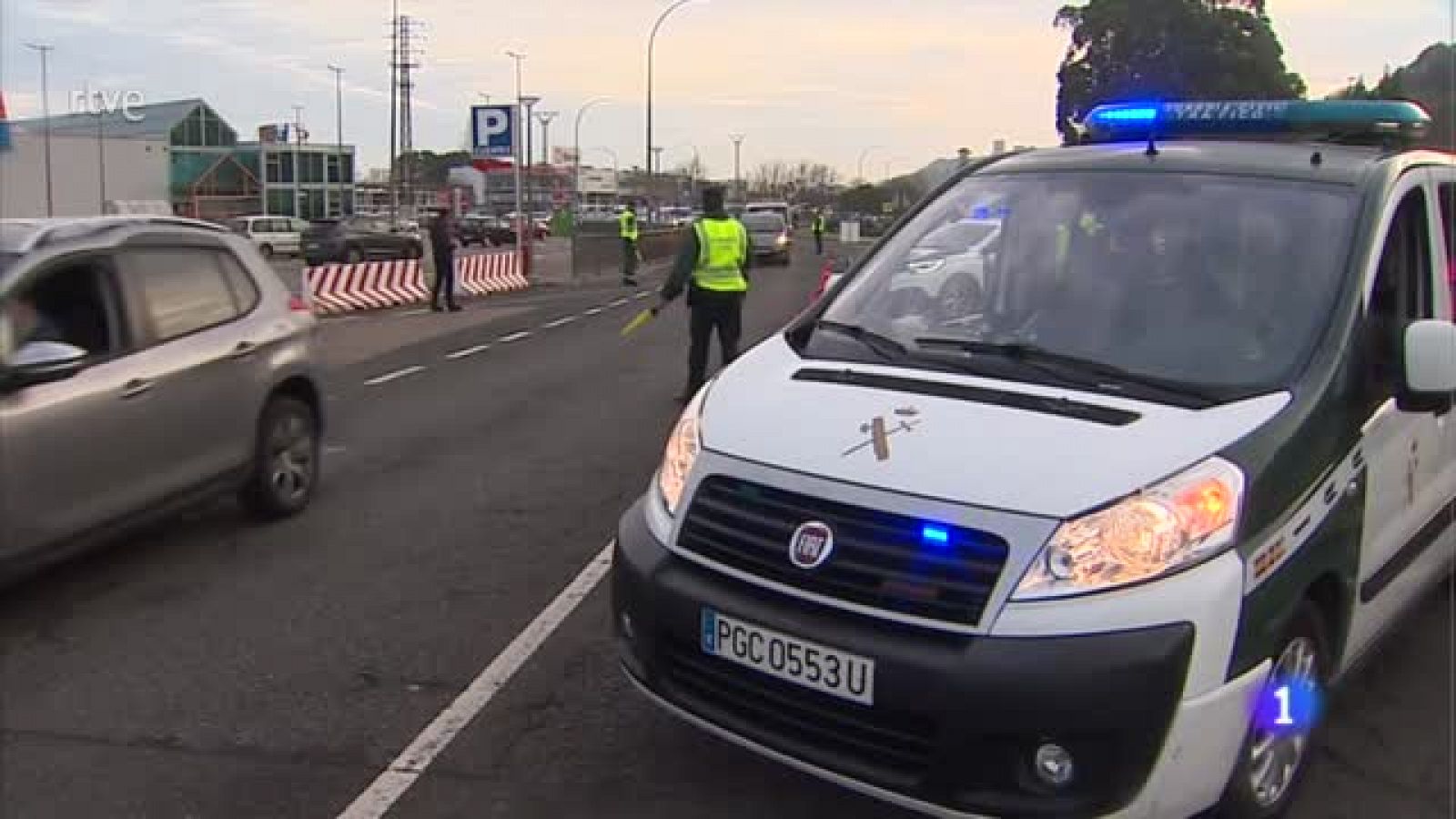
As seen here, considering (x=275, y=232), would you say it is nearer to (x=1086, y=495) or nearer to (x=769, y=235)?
(x=769, y=235)

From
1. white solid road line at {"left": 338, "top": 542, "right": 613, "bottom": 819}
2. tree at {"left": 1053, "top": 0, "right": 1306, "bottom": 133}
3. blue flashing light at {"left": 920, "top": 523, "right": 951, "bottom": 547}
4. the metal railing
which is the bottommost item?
white solid road line at {"left": 338, "top": 542, "right": 613, "bottom": 819}

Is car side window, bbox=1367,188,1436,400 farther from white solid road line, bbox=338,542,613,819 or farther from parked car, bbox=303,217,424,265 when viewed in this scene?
parked car, bbox=303,217,424,265

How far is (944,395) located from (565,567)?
3.04 metres

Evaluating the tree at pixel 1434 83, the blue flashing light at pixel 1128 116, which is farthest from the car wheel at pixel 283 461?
the tree at pixel 1434 83

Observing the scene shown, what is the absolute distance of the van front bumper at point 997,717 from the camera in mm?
2869

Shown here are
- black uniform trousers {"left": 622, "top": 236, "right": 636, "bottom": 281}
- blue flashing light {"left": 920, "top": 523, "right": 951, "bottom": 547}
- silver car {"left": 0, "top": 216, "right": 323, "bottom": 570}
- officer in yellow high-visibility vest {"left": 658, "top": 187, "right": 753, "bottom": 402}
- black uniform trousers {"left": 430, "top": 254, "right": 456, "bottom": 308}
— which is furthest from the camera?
black uniform trousers {"left": 622, "top": 236, "right": 636, "bottom": 281}

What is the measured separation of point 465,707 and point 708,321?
673cm

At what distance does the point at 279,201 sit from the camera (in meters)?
80.2

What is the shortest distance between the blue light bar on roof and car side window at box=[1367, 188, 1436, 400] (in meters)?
0.39

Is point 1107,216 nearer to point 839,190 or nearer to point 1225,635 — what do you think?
point 1225,635

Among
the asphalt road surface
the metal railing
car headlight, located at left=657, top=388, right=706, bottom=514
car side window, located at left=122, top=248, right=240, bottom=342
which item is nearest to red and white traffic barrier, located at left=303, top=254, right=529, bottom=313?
the metal railing

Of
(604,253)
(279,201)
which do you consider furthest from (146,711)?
(279,201)

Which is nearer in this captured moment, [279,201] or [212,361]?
[212,361]

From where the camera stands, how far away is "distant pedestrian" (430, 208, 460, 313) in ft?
71.5
